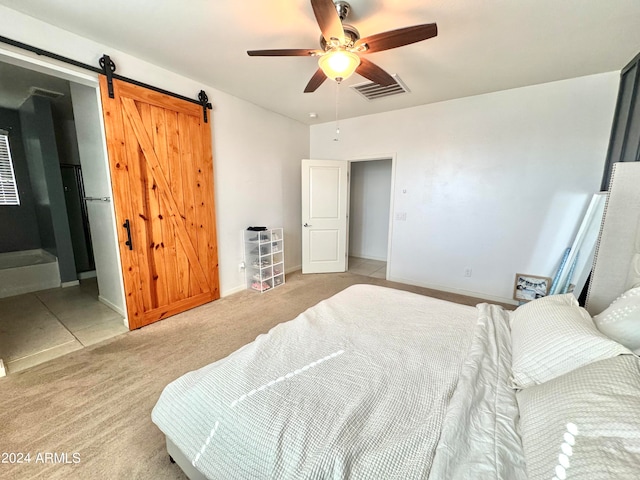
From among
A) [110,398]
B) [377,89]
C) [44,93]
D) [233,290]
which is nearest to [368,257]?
[233,290]

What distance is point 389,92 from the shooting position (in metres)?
3.15

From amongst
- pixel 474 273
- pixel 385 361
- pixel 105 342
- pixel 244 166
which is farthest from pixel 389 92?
pixel 105 342

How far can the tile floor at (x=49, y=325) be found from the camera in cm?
218

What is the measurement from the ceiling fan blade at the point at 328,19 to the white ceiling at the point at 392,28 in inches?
12.5

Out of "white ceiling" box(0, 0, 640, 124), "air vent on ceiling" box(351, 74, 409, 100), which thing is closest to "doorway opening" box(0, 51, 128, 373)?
"white ceiling" box(0, 0, 640, 124)

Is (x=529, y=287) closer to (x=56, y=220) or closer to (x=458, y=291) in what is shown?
(x=458, y=291)

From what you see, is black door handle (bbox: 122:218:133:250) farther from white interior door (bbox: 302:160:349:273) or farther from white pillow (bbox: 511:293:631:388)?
white pillow (bbox: 511:293:631:388)

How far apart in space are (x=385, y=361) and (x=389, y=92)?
3123 mm

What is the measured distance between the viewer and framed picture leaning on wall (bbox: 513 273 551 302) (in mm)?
3080

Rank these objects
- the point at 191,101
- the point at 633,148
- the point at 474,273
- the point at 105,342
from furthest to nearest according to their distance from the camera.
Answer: the point at 474,273
the point at 191,101
the point at 105,342
the point at 633,148

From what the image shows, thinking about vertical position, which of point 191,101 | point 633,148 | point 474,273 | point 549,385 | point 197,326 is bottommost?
point 197,326

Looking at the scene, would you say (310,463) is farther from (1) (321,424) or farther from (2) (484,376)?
(2) (484,376)

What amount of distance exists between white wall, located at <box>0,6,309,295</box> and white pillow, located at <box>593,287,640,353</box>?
3.50 meters

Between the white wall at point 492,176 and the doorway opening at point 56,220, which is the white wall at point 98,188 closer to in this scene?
the doorway opening at point 56,220
